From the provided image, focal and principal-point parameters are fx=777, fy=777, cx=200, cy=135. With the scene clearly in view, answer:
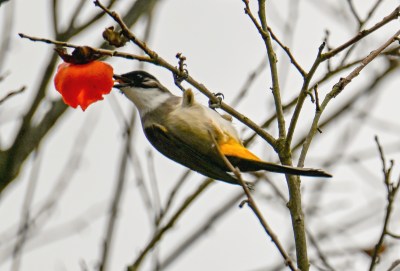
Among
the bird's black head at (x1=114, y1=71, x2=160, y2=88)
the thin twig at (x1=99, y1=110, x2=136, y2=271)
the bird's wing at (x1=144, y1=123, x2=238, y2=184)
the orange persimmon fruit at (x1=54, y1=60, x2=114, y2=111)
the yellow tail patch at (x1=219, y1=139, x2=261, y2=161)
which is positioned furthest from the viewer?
the thin twig at (x1=99, y1=110, x2=136, y2=271)

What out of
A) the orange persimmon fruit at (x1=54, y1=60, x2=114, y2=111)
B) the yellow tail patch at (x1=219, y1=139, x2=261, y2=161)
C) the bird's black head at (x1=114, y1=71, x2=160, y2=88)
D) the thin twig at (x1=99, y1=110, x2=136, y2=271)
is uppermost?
the orange persimmon fruit at (x1=54, y1=60, x2=114, y2=111)

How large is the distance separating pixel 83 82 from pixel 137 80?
1.25 metres

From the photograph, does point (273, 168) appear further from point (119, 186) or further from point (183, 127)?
point (119, 186)

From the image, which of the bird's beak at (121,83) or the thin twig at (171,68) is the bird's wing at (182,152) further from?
the thin twig at (171,68)

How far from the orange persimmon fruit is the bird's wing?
109 cm

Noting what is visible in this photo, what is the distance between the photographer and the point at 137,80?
4215 millimetres

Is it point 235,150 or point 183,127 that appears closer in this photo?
point 235,150

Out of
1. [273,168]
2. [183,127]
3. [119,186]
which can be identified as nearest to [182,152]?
[183,127]

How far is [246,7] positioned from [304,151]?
2.08 ft

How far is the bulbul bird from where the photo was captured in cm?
397

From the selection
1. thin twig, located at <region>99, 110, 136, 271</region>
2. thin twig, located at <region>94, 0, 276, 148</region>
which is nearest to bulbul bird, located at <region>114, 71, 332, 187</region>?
thin twig, located at <region>99, 110, 136, 271</region>

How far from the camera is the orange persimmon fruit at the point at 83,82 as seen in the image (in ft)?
9.74

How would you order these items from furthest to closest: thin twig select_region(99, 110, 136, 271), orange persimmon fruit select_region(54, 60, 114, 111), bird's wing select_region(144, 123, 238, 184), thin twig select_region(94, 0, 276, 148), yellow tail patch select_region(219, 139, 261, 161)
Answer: thin twig select_region(99, 110, 136, 271) → bird's wing select_region(144, 123, 238, 184) → yellow tail patch select_region(219, 139, 261, 161) → orange persimmon fruit select_region(54, 60, 114, 111) → thin twig select_region(94, 0, 276, 148)

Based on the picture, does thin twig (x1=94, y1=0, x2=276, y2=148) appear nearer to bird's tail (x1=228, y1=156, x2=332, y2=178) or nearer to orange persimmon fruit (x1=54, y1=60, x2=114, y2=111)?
bird's tail (x1=228, y1=156, x2=332, y2=178)
